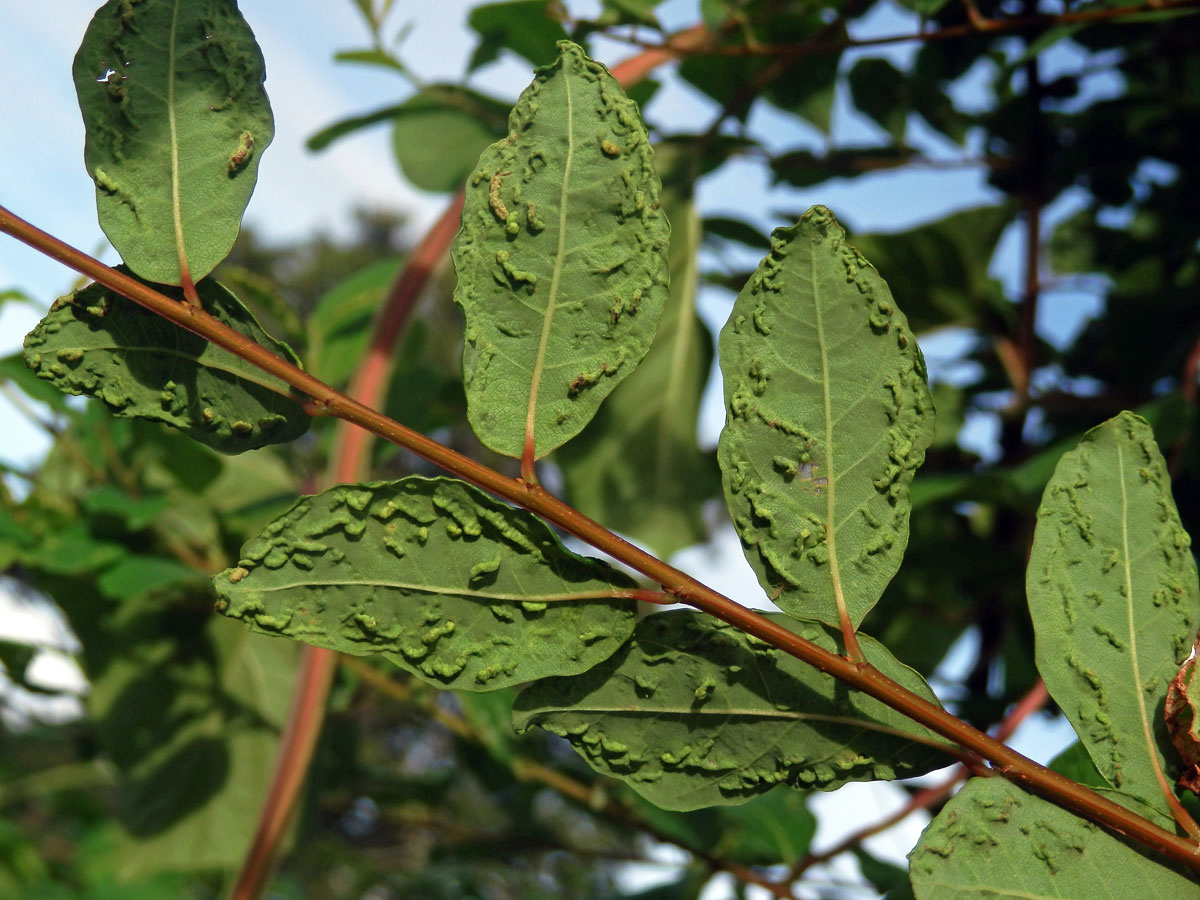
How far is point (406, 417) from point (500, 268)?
1.32 ft

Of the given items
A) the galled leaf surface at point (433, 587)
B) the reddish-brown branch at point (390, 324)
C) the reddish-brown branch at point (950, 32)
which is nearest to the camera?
the galled leaf surface at point (433, 587)

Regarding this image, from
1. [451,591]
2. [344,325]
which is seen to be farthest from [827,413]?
[344,325]

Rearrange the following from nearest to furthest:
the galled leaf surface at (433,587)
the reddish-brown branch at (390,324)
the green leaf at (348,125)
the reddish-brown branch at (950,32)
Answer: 1. the galled leaf surface at (433,587)
2. the reddish-brown branch at (950,32)
3. the reddish-brown branch at (390,324)
4. the green leaf at (348,125)

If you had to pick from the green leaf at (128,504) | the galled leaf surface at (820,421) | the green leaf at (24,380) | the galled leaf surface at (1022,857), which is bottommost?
the galled leaf surface at (1022,857)

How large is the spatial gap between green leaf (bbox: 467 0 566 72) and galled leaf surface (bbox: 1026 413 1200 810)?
38 centimetres

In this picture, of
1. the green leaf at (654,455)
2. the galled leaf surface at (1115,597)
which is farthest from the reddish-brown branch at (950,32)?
the galled leaf surface at (1115,597)

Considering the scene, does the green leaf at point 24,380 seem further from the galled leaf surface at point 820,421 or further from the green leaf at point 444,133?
the galled leaf surface at point 820,421

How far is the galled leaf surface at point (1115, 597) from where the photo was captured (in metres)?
0.26

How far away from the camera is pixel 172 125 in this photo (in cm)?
25

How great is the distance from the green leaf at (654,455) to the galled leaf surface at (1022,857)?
1.33 ft

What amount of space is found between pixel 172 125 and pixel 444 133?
1.42 ft

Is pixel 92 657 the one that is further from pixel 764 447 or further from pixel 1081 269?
pixel 1081 269

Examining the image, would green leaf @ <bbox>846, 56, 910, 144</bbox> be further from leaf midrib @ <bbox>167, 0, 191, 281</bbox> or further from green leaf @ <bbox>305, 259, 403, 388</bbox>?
leaf midrib @ <bbox>167, 0, 191, 281</bbox>

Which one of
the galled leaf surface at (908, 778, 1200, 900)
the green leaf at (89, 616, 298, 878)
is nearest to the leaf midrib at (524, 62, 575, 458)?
the galled leaf surface at (908, 778, 1200, 900)
